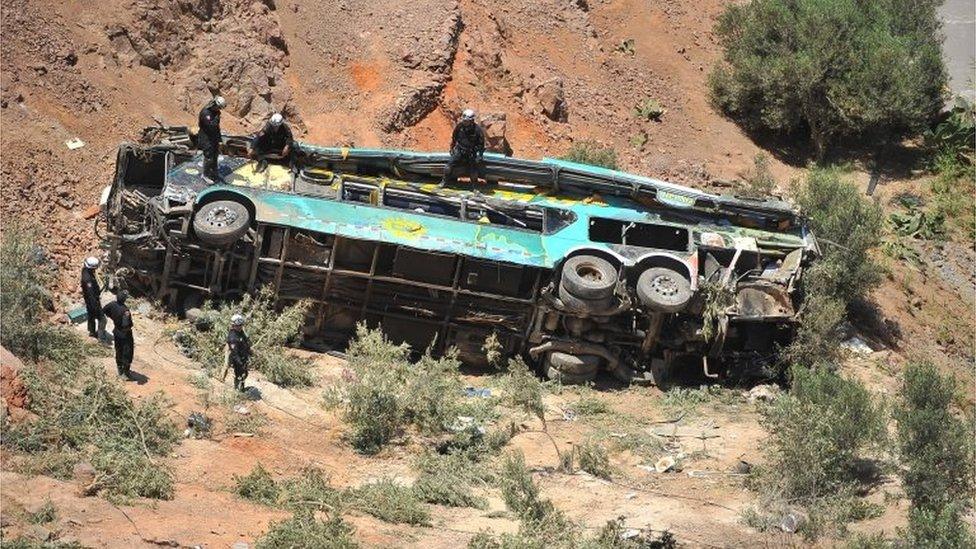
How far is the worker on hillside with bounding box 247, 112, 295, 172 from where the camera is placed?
19328 millimetres

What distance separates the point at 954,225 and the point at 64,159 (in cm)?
1377

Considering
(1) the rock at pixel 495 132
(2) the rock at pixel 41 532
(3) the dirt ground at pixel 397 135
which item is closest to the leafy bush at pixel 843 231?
(3) the dirt ground at pixel 397 135

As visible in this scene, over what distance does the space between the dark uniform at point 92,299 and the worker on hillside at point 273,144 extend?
8.98 ft

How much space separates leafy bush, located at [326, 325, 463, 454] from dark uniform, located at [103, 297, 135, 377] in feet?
6.96

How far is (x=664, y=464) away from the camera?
17.0 m

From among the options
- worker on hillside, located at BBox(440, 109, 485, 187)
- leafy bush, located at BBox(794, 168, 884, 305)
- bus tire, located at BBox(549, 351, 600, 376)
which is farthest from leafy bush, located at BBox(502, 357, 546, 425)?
leafy bush, located at BBox(794, 168, 884, 305)

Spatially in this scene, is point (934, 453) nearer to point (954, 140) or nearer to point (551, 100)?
point (551, 100)

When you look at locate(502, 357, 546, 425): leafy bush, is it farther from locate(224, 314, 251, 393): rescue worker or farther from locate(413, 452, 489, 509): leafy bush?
locate(224, 314, 251, 393): rescue worker

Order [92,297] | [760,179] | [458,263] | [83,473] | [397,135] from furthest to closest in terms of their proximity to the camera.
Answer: [760,179], [397,135], [458,263], [92,297], [83,473]

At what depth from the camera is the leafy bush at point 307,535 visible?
13.6 metres

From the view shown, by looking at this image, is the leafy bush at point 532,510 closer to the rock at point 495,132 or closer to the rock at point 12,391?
the rock at point 12,391

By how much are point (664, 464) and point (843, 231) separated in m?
6.43

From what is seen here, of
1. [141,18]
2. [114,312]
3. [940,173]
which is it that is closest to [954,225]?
[940,173]

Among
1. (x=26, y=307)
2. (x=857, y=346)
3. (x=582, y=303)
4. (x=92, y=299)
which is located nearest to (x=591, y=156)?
(x=857, y=346)
